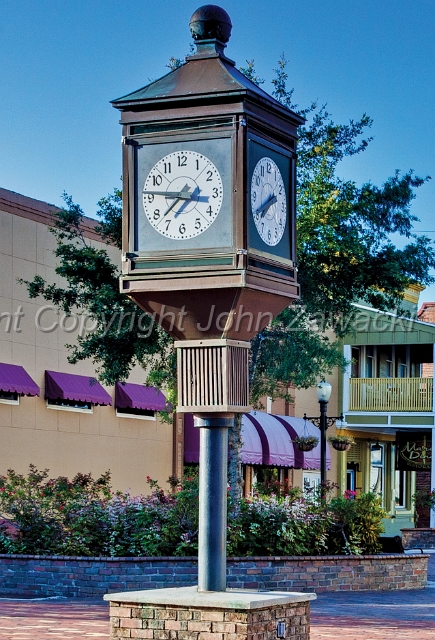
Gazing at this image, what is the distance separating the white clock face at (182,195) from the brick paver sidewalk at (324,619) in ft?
15.4

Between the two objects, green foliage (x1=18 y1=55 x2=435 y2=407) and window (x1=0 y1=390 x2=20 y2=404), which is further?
window (x1=0 y1=390 x2=20 y2=404)

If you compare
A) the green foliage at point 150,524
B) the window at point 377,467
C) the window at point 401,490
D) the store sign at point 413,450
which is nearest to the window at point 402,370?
the window at point 377,467

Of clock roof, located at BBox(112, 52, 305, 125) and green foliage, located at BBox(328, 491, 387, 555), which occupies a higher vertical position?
clock roof, located at BBox(112, 52, 305, 125)

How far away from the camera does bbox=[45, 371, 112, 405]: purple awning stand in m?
23.7

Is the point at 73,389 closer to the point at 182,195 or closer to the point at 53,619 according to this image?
the point at 53,619

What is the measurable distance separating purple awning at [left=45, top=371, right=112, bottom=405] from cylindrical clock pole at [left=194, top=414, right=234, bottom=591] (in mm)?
16149

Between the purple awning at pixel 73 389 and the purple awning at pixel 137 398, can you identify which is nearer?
the purple awning at pixel 73 389

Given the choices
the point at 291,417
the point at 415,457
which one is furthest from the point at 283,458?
the point at 415,457

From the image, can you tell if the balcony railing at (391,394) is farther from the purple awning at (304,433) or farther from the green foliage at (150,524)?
the green foliage at (150,524)

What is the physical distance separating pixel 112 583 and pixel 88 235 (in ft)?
38.1

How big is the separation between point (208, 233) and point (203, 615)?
2.38 meters

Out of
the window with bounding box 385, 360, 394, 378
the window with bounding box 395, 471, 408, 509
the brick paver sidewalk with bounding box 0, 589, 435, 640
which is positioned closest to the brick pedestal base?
the brick paver sidewalk with bounding box 0, 589, 435, 640

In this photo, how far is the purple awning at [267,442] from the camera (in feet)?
95.5

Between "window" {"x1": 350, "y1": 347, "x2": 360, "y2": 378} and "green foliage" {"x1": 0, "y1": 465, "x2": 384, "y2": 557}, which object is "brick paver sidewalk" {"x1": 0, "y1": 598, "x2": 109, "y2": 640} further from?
"window" {"x1": 350, "y1": 347, "x2": 360, "y2": 378}
